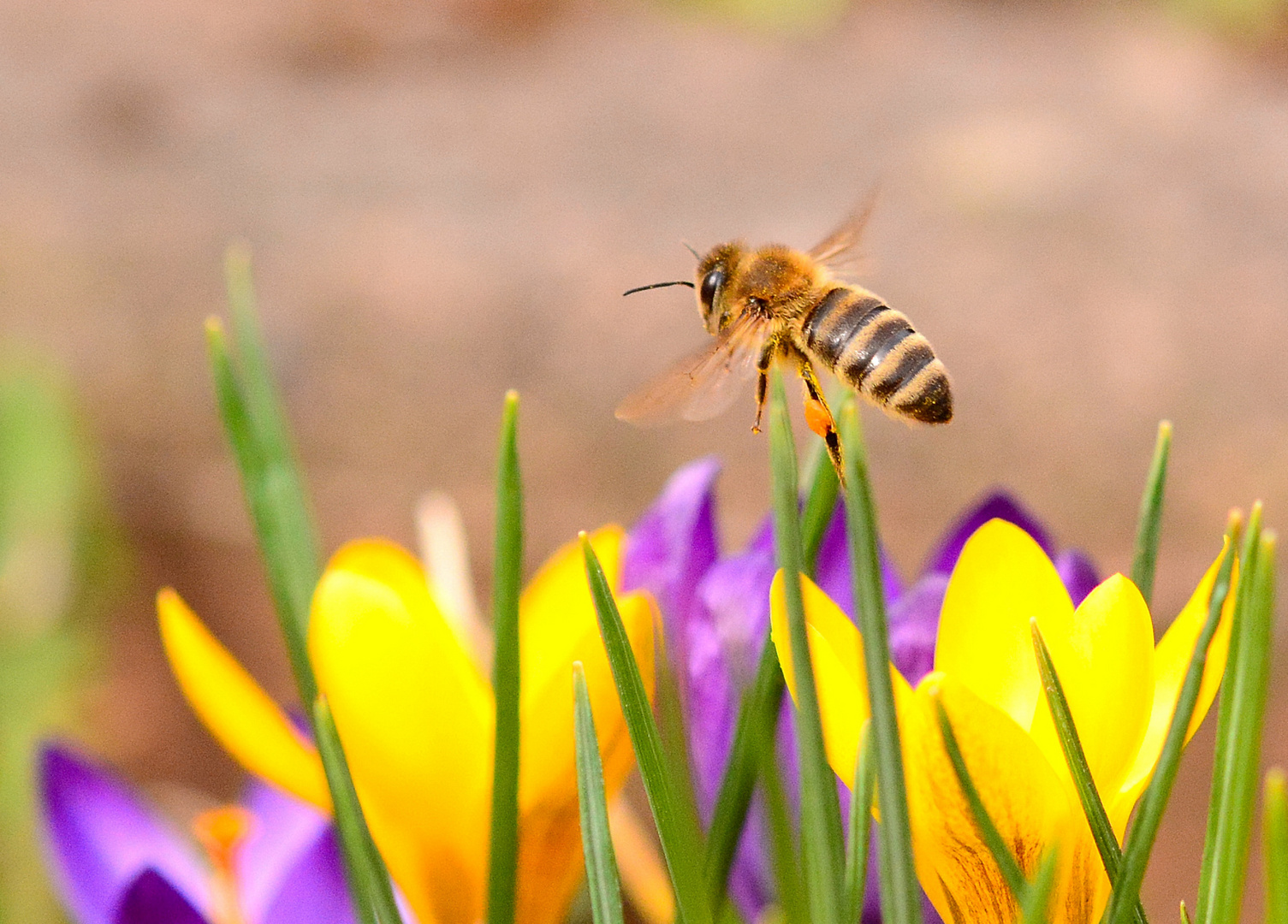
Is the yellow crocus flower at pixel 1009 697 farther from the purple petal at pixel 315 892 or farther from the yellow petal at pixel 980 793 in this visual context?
the purple petal at pixel 315 892

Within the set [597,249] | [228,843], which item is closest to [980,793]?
[228,843]

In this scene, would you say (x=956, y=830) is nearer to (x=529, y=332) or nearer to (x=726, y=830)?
(x=726, y=830)

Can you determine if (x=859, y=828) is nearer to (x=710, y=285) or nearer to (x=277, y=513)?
(x=277, y=513)

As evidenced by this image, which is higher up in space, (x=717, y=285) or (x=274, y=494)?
(x=717, y=285)

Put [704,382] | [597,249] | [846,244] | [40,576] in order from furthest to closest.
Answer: [597,249] → [40,576] → [846,244] → [704,382]

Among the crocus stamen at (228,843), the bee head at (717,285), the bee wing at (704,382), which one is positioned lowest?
the crocus stamen at (228,843)

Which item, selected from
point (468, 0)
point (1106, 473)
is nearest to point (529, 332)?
point (1106, 473)

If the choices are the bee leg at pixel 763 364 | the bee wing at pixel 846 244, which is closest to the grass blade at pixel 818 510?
the bee leg at pixel 763 364
